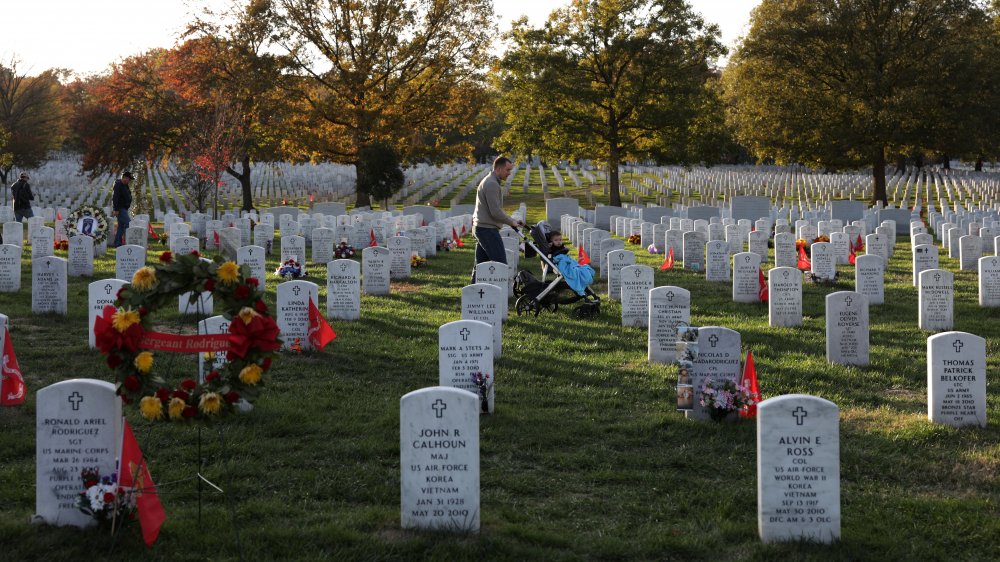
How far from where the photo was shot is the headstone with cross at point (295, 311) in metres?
11.1

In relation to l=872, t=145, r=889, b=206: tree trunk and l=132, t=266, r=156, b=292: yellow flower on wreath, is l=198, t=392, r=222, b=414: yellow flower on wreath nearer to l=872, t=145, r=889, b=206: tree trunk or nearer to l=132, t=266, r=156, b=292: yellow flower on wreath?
l=132, t=266, r=156, b=292: yellow flower on wreath

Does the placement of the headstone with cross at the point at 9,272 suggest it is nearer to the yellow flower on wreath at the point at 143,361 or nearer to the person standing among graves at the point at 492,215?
the person standing among graves at the point at 492,215

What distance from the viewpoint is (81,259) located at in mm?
17562

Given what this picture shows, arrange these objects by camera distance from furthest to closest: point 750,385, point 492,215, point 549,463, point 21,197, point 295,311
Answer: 1. point 21,197
2. point 492,215
3. point 295,311
4. point 750,385
5. point 549,463

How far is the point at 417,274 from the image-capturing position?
1892 cm

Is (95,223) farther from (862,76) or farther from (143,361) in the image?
(862,76)

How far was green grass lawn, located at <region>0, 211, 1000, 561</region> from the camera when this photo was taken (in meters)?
5.75

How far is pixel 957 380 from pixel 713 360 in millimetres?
1988

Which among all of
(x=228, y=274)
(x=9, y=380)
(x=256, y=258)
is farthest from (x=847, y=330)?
(x=256, y=258)

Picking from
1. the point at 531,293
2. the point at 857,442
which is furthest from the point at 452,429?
the point at 531,293

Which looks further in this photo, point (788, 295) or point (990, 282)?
point (990, 282)

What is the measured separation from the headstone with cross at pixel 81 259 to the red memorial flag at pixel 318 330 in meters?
8.14

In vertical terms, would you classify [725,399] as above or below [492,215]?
below

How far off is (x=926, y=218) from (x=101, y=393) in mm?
32565
